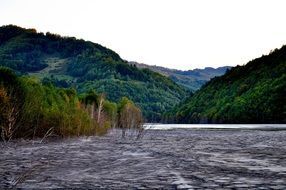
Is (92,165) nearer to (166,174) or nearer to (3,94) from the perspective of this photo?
(166,174)

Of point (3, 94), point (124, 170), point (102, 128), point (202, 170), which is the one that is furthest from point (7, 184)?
point (102, 128)

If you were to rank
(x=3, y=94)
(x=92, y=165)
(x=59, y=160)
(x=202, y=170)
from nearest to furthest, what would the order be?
1. (x=202, y=170)
2. (x=92, y=165)
3. (x=59, y=160)
4. (x=3, y=94)

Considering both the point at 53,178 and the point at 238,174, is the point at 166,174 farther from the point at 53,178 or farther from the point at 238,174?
the point at 53,178

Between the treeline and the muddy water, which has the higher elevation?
the treeline

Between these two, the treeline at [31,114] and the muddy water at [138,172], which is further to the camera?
the treeline at [31,114]

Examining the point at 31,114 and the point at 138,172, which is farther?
the point at 31,114

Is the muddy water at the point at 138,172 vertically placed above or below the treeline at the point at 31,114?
below

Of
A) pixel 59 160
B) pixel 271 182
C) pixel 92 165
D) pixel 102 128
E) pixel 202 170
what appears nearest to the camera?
pixel 271 182

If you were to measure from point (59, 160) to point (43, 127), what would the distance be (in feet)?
93.7

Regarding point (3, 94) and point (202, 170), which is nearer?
point (202, 170)

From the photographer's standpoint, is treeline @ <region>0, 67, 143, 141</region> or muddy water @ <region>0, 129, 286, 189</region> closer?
muddy water @ <region>0, 129, 286, 189</region>

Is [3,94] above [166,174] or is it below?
above

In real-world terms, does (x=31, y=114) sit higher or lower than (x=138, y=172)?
higher

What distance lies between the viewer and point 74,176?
27.1 m
